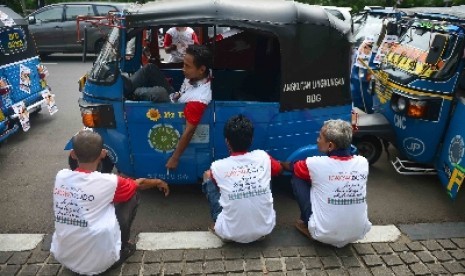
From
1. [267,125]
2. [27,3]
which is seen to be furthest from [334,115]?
[27,3]

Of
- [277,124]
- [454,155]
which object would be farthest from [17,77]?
[454,155]

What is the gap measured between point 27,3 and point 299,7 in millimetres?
20155

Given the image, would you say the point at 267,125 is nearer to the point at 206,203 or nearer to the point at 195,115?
the point at 195,115

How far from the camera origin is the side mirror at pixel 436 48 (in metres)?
4.15

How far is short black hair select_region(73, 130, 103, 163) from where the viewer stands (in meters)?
2.72

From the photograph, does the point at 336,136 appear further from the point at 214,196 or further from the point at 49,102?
the point at 49,102

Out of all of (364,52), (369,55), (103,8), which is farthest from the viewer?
(103,8)

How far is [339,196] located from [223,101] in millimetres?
1313

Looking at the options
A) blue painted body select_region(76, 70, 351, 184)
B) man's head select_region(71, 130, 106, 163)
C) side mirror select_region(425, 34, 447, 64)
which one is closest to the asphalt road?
blue painted body select_region(76, 70, 351, 184)

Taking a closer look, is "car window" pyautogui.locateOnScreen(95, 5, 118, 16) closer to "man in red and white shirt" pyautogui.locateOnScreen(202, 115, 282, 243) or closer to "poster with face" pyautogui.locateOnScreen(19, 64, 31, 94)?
"poster with face" pyautogui.locateOnScreen(19, 64, 31, 94)

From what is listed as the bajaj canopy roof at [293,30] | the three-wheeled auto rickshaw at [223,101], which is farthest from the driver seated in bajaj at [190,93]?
the bajaj canopy roof at [293,30]

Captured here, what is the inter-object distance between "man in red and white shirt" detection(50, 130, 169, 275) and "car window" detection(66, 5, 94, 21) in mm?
10040

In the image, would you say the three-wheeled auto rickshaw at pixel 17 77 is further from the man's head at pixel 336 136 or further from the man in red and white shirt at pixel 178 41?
A: the man's head at pixel 336 136

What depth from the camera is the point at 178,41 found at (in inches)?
212
